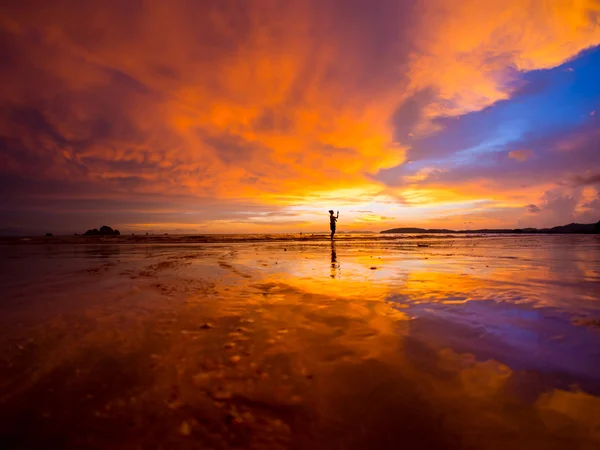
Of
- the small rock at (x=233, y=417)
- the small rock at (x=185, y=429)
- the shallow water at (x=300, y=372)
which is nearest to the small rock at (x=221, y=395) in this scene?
the shallow water at (x=300, y=372)

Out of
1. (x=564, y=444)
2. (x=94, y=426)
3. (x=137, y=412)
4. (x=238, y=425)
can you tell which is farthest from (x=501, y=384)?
(x=94, y=426)

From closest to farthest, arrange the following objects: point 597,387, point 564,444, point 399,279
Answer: point 564,444 → point 597,387 → point 399,279

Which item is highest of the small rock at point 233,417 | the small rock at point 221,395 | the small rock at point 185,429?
the small rock at point 221,395

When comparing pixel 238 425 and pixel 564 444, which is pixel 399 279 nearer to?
pixel 564 444

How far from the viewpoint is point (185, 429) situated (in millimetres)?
2531

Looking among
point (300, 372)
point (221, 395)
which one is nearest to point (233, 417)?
point (221, 395)

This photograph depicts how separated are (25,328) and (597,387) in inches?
317

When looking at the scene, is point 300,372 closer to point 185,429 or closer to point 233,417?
point 233,417

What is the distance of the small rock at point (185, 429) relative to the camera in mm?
2480

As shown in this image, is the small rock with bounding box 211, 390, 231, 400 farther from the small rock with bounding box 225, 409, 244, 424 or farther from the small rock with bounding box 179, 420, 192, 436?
the small rock with bounding box 179, 420, 192, 436

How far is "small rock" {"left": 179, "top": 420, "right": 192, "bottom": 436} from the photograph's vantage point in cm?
248

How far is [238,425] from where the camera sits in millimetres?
2590

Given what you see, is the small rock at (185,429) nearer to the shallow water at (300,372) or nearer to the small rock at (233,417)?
the shallow water at (300,372)

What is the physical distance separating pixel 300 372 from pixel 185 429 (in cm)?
141
